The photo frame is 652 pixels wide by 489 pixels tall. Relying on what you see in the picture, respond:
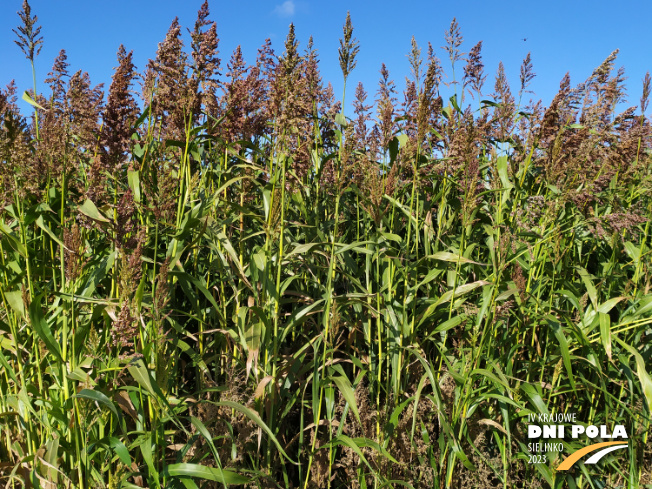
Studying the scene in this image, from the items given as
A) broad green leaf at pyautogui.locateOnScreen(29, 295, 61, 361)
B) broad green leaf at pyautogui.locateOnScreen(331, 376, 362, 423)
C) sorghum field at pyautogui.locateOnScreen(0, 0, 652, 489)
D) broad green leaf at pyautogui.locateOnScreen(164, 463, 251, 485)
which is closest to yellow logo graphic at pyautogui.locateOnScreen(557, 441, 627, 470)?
sorghum field at pyautogui.locateOnScreen(0, 0, 652, 489)

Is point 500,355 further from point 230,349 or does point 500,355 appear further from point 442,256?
point 230,349

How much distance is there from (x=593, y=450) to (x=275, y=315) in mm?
1721

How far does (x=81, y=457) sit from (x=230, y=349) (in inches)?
31.3

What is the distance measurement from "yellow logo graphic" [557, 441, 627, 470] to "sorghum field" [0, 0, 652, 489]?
0.20ft

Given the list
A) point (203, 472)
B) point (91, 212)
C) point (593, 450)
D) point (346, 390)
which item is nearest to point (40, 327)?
point (91, 212)

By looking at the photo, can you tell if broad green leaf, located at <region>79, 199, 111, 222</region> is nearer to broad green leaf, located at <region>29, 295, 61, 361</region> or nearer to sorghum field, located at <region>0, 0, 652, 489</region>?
sorghum field, located at <region>0, 0, 652, 489</region>

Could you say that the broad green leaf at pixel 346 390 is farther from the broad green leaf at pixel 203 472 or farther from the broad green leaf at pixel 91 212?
the broad green leaf at pixel 91 212

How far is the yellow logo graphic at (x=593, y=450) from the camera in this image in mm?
2293

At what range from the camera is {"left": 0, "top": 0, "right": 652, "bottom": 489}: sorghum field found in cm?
183

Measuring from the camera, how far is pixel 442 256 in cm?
233

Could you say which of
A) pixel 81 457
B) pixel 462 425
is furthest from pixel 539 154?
pixel 81 457

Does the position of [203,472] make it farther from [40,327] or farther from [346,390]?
[40,327]

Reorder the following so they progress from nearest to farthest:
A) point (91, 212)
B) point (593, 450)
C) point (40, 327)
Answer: point (40, 327), point (91, 212), point (593, 450)

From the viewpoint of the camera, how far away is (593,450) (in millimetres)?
2363
